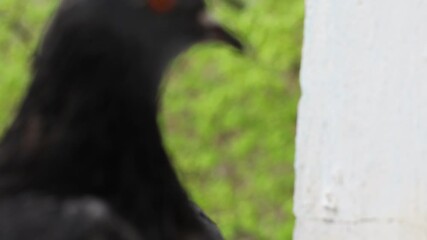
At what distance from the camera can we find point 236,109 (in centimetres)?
1004

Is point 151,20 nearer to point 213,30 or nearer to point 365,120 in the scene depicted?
point 213,30

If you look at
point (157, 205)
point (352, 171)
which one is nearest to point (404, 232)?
point (352, 171)

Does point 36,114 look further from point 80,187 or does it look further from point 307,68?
point 307,68

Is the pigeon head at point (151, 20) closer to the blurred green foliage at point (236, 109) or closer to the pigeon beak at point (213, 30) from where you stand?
the pigeon beak at point (213, 30)

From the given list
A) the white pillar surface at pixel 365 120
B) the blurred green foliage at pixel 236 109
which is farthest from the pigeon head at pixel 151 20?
the blurred green foliage at pixel 236 109

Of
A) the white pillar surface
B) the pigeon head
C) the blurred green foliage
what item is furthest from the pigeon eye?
the blurred green foliage

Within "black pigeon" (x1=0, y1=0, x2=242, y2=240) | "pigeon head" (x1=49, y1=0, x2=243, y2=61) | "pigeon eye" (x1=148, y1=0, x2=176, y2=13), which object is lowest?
"black pigeon" (x1=0, y1=0, x2=242, y2=240)

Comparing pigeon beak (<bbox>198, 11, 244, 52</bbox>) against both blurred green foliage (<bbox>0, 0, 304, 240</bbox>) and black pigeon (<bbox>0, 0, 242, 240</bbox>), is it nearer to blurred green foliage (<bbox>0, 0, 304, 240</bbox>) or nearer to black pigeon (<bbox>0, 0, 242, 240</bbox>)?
black pigeon (<bbox>0, 0, 242, 240</bbox>)

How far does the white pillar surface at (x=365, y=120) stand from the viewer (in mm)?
3865

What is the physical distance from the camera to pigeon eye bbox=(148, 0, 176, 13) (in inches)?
125

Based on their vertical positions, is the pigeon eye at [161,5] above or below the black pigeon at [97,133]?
above

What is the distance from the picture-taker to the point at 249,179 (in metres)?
10.8

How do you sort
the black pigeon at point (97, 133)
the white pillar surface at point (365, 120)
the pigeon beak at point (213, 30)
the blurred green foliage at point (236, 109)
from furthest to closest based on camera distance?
the blurred green foliage at point (236, 109) → the white pillar surface at point (365, 120) → the pigeon beak at point (213, 30) → the black pigeon at point (97, 133)

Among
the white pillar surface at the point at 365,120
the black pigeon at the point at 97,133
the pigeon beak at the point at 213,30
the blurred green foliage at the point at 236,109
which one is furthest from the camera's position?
the blurred green foliage at the point at 236,109
